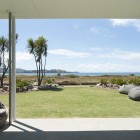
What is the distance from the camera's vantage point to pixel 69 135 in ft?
18.9

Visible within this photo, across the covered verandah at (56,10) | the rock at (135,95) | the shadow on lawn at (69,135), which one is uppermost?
the covered verandah at (56,10)

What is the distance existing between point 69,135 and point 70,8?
2576mm

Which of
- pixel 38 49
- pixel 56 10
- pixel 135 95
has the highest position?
pixel 38 49

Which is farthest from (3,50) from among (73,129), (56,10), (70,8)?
(73,129)

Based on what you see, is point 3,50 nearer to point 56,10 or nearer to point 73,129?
point 56,10

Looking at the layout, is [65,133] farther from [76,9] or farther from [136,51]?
[136,51]

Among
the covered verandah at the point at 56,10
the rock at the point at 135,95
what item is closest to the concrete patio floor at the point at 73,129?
the covered verandah at the point at 56,10

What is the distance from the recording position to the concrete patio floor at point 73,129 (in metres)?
5.62

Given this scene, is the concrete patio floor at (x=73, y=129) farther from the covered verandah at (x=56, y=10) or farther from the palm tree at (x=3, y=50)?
the palm tree at (x=3, y=50)

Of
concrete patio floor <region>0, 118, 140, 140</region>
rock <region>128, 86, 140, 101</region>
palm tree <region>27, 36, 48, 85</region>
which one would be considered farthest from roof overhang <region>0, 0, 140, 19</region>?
palm tree <region>27, 36, 48, 85</region>

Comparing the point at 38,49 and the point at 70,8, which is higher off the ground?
the point at 38,49

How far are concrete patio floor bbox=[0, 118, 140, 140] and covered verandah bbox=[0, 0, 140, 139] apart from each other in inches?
6.8

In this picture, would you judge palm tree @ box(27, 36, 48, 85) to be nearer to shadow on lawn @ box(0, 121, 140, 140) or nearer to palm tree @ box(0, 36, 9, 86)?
palm tree @ box(0, 36, 9, 86)

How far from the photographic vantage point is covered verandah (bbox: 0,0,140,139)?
5.99 metres
